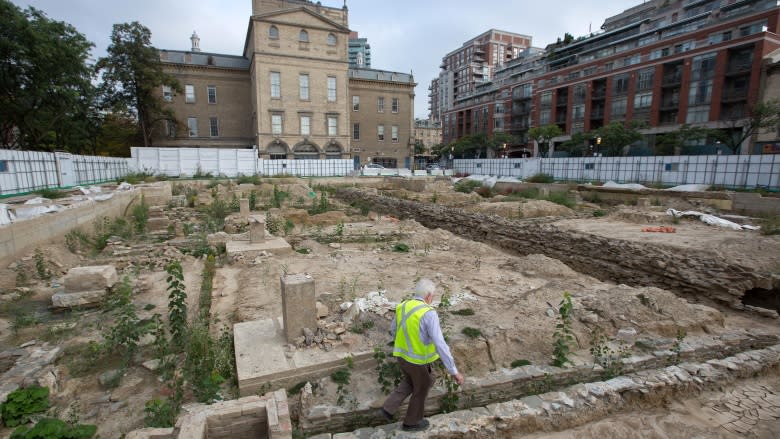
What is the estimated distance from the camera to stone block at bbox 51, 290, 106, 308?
6.73 metres

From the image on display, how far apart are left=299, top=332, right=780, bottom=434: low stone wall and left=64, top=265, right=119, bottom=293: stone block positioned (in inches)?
212

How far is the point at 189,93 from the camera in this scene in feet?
135

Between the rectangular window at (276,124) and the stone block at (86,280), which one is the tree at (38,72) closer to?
the rectangular window at (276,124)

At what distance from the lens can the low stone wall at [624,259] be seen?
799 centimetres

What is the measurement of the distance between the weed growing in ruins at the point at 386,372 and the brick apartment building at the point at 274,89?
38.1 meters

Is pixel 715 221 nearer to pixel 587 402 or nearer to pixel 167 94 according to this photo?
pixel 587 402

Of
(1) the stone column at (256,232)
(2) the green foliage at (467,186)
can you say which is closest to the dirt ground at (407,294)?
(1) the stone column at (256,232)

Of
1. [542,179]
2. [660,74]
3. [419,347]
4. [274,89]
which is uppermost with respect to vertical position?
[660,74]

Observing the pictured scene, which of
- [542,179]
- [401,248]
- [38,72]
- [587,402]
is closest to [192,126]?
[38,72]

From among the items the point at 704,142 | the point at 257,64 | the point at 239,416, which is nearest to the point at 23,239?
the point at 239,416

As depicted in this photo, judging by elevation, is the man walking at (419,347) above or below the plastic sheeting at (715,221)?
above

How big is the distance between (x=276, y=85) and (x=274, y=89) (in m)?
0.48

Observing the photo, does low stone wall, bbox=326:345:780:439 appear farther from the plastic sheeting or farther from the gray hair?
the plastic sheeting

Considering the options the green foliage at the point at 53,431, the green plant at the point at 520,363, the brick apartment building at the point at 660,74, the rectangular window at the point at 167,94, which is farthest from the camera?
the rectangular window at the point at 167,94
